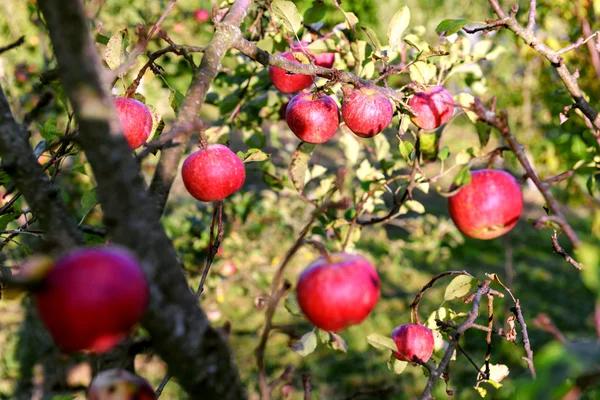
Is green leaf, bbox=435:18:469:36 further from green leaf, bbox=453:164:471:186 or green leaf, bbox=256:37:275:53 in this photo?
green leaf, bbox=256:37:275:53

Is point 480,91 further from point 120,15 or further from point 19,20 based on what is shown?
point 19,20

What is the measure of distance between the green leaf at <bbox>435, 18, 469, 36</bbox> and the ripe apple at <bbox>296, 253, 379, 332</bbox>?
636 mm

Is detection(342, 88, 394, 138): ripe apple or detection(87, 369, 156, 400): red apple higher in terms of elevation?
detection(342, 88, 394, 138): ripe apple

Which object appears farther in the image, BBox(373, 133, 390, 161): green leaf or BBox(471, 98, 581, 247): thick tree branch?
BBox(373, 133, 390, 161): green leaf

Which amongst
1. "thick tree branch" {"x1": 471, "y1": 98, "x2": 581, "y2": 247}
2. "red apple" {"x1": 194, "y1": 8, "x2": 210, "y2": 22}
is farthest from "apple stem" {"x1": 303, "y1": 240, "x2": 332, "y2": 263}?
"red apple" {"x1": 194, "y1": 8, "x2": 210, "y2": 22}

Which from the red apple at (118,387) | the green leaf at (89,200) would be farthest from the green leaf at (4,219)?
the red apple at (118,387)

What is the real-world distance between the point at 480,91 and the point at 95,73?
1.75 meters

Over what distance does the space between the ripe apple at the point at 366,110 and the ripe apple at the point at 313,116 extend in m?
0.06

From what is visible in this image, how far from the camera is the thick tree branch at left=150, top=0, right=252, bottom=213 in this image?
2.78 feet

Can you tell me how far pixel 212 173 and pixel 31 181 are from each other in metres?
0.53

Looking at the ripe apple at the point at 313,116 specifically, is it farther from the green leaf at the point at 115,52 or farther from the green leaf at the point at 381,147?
the green leaf at the point at 381,147

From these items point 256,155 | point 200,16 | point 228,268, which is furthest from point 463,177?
point 228,268

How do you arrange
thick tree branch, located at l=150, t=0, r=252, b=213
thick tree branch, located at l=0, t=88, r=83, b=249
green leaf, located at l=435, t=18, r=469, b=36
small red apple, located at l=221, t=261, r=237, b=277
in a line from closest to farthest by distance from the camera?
1. thick tree branch, located at l=0, t=88, r=83, b=249
2. thick tree branch, located at l=150, t=0, r=252, b=213
3. green leaf, located at l=435, t=18, r=469, b=36
4. small red apple, located at l=221, t=261, r=237, b=277

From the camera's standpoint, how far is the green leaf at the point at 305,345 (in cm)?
111
